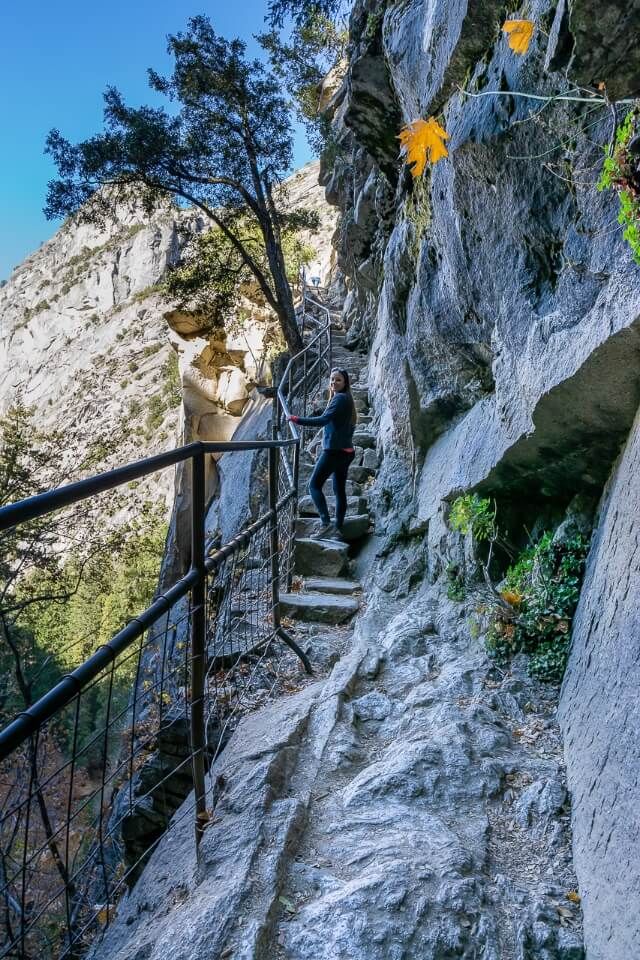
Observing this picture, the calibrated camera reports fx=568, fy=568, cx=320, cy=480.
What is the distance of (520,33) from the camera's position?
8.88 ft

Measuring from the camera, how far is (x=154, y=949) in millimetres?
1493

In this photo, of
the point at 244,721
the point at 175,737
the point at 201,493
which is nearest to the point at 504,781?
the point at 244,721

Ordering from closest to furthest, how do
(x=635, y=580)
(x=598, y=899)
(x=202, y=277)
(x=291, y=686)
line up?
(x=598, y=899) < (x=635, y=580) < (x=291, y=686) < (x=202, y=277)

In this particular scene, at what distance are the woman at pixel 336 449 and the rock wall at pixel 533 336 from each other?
0.47 m

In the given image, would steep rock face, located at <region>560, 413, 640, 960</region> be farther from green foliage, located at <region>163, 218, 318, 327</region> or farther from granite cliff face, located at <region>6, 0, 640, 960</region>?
green foliage, located at <region>163, 218, 318, 327</region>

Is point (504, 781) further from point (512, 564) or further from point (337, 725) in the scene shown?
point (512, 564)

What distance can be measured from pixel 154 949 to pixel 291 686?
1724 mm

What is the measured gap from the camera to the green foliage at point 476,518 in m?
3.21

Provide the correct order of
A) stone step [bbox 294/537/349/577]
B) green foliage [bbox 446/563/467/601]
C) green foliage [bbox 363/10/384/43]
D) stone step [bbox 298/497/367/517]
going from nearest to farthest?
green foliage [bbox 446/563/467/601] < stone step [bbox 294/537/349/577] < stone step [bbox 298/497/367/517] < green foliage [bbox 363/10/384/43]

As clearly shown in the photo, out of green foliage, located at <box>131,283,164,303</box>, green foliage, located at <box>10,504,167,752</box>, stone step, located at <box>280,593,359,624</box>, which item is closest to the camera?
stone step, located at <box>280,593,359,624</box>

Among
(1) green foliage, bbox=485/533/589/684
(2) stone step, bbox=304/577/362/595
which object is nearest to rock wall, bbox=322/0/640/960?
(1) green foliage, bbox=485/533/589/684

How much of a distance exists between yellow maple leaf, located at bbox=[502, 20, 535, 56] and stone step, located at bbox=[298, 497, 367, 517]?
13.2ft

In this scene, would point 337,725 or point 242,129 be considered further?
point 242,129

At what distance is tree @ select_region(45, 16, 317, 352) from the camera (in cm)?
1071
